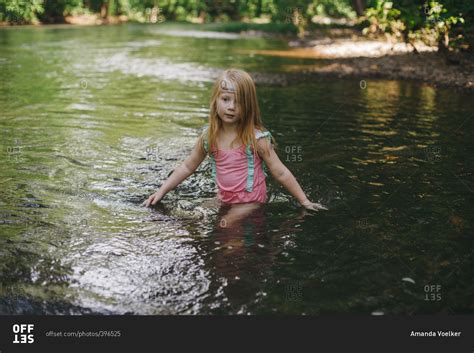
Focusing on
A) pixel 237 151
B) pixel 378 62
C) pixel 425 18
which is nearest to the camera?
pixel 237 151

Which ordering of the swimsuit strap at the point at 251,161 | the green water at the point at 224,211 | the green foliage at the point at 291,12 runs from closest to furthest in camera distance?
the green water at the point at 224,211 < the swimsuit strap at the point at 251,161 < the green foliage at the point at 291,12

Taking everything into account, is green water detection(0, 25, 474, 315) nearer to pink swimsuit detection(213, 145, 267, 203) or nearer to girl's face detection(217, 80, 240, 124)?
pink swimsuit detection(213, 145, 267, 203)

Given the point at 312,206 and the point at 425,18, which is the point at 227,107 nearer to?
the point at 312,206

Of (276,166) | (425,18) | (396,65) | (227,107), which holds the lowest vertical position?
(276,166)

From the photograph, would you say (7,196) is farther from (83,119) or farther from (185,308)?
(83,119)

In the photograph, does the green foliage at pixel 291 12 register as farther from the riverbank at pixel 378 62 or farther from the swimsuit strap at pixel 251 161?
the swimsuit strap at pixel 251 161

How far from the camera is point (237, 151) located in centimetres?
441

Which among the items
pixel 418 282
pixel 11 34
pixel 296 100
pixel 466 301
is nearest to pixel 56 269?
pixel 418 282

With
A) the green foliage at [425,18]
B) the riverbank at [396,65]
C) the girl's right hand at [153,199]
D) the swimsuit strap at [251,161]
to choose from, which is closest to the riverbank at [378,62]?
the riverbank at [396,65]

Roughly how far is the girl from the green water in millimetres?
171

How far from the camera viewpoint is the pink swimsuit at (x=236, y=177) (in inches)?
175

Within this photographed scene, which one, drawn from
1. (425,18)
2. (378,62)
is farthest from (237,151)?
(378,62)

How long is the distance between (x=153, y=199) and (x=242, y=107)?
105 cm

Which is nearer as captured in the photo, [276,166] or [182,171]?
[276,166]
